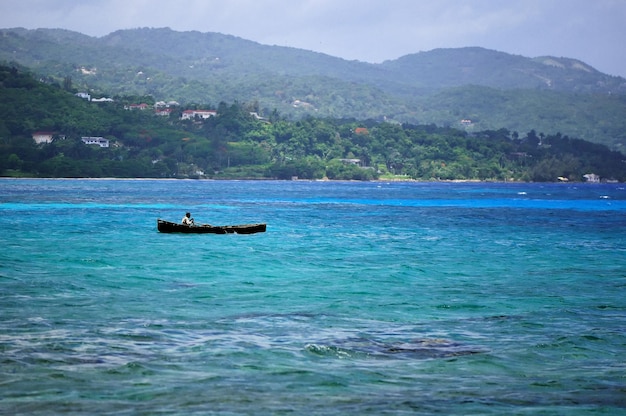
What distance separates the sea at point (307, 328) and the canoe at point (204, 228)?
2.99 metres

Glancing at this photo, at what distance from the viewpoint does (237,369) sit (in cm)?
2000

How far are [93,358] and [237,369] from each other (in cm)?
358

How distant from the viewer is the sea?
17812mm

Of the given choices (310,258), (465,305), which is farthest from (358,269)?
(465,305)

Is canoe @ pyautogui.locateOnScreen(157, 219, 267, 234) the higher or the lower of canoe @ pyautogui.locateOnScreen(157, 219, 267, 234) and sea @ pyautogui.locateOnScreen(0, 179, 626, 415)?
the higher

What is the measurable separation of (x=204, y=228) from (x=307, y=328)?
34.1 meters

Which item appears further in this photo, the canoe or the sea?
the canoe

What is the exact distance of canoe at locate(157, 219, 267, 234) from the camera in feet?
193

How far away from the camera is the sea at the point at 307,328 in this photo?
17.8m

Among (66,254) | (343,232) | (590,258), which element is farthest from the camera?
(343,232)

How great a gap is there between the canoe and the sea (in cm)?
299

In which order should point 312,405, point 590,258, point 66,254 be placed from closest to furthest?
point 312,405 → point 66,254 → point 590,258

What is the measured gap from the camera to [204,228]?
192 ft

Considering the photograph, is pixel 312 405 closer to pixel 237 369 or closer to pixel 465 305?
pixel 237 369
